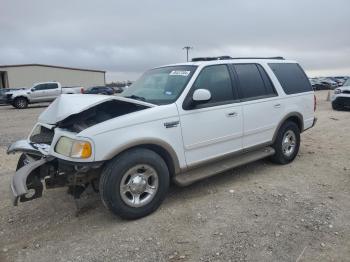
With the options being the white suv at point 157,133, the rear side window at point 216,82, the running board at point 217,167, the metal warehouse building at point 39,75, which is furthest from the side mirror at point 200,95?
the metal warehouse building at point 39,75

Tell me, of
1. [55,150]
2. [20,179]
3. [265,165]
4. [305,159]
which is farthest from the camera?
[305,159]

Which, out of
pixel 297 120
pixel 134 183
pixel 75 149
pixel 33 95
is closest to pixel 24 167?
pixel 75 149

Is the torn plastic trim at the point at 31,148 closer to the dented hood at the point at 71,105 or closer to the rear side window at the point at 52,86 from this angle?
the dented hood at the point at 71,105

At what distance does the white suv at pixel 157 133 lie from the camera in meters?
3.83

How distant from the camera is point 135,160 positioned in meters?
3.94

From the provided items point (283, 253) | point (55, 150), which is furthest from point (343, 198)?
point (55, 150)

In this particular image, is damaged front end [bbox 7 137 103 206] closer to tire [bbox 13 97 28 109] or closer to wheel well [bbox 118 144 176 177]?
wheel well [bbox 118 144 176 177]

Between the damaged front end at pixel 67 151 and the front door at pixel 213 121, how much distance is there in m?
0.66

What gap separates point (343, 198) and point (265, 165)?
1671mm

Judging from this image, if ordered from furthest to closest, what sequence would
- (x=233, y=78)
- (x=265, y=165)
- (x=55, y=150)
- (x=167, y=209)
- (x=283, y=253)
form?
(x=265, y=165), (x=233, y=78), (x=167, y=209), (x=55, y=150), (x=283, y=253)

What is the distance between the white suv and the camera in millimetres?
3826

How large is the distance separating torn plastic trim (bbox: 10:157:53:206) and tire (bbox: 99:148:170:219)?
76cm

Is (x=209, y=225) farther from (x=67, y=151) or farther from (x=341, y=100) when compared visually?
(x=341, y=100)

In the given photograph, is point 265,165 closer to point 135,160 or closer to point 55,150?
point 135,160
